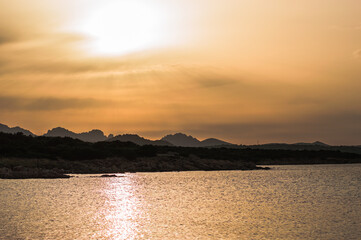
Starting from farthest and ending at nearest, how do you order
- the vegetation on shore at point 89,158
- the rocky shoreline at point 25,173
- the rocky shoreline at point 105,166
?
the vegetation on shore at point 89,158 < the rocky shoreline at point 105,166 < the rocky shoreline at point 25,173

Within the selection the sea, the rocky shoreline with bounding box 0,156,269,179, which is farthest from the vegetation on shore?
the sea

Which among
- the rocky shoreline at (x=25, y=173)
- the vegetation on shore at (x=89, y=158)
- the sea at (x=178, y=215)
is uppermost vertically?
the vegetation on shore at (x=89, y=158)

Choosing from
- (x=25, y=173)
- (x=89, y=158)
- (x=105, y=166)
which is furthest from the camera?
(x=89, y=158)

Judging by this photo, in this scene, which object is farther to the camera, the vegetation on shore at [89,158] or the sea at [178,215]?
the vegetation on shore at [89,158]

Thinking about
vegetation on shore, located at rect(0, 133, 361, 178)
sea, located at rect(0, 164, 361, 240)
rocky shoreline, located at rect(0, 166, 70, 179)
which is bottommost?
sea, located at rect(0, 164, 361, 240)

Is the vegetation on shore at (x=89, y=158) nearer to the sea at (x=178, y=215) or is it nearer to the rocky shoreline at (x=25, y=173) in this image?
the rocky shoreline at (x=25, y=173)

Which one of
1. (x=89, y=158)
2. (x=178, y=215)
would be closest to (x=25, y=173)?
(x=89, y=158)

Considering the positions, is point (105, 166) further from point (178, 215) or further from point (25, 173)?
point (178, 215)

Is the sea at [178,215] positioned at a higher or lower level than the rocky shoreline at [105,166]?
lower

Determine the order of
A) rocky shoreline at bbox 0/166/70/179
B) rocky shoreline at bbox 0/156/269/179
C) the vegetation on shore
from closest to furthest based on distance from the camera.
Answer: rocky shoreline at bbox 0/166/70/179, rocky shoreline at bbox 0/156/269/179, the vegetation on shore

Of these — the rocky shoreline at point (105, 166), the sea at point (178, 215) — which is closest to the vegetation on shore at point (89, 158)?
the rocky shoreline at point (105, 166)

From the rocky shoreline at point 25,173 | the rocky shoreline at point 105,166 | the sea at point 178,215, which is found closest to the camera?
the sea at point 178,215

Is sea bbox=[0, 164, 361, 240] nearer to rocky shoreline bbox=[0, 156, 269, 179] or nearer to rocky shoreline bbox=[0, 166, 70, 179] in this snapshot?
rocky shoreline bbox=[0, 166, 70, 179]

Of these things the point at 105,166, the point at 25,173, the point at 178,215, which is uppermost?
the point at 105,166
